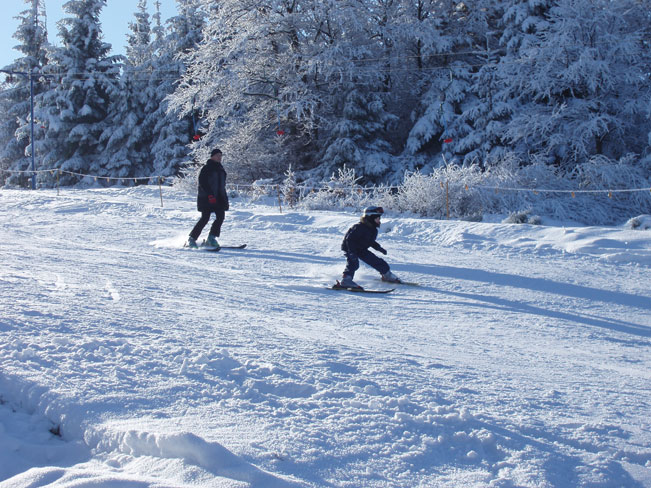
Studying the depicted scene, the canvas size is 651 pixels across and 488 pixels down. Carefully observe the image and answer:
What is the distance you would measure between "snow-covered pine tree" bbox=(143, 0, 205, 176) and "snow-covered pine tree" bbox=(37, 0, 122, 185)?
2.93 m

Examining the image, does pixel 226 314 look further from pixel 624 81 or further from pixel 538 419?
pixel 624 81

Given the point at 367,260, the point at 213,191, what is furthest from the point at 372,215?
the point at 213,191

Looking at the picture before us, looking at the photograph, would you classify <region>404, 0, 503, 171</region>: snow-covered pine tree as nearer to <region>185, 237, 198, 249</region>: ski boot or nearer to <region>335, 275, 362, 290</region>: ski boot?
<region>185, 237, 198, 249</region>: ski boot

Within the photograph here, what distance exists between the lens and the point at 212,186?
1008 centimetres

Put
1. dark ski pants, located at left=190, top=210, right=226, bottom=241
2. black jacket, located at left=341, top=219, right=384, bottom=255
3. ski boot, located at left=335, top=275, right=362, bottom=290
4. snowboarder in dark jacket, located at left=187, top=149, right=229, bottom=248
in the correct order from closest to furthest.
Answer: ski boot, located at left=335, top=275, right=362, bottom=290 → black jacket, located at left=341, top=219, right=384, bottom=255 → snowboarder in dark jacket, located at left=187, top=149, right=229, bottom=248 → dark ski pants, located at left=190, top=210, right=226, bottom=241

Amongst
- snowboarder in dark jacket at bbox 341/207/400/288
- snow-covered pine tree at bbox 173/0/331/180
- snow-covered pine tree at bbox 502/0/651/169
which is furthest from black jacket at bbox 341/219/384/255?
snow-covered pine tree at bbox 173/0/331/180

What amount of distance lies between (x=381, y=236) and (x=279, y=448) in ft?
30.1

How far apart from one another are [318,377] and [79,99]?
4161cm

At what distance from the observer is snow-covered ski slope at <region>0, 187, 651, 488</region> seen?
2.78 meters

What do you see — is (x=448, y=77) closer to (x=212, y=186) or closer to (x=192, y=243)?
(x=212, y=186)

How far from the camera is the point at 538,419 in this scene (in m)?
3.32

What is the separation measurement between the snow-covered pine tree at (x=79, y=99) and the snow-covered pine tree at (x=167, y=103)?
293 cm

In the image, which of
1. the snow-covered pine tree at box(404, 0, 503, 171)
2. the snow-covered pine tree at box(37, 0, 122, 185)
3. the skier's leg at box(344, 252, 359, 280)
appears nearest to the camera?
the skier's leg at box(344, 252, 359, 280)

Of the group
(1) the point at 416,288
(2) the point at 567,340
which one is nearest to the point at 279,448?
(2) the point at 567,340
